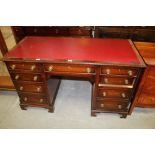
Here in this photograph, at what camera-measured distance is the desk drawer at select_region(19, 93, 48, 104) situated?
193cm

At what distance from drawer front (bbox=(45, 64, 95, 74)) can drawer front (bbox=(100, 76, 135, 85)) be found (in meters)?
0.18

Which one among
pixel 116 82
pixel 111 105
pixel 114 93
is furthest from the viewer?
pixel 111 105

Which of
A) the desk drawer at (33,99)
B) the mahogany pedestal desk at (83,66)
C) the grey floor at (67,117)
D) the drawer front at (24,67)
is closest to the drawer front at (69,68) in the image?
the mahogany pedestal desk at (83,66)

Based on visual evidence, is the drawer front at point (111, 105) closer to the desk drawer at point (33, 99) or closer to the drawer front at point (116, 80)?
the drawer front at point (116, 80)

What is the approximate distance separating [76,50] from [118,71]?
0.54 meters

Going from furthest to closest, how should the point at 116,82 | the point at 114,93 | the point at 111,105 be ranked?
the point at 111,105 → the point at 114,93 → the point at 116,82

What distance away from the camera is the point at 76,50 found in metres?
1.68

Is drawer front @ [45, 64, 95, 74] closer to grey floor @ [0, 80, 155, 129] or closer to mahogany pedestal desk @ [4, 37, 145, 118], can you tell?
mahogany pedestal desk @ [4, 37, 145, 118]

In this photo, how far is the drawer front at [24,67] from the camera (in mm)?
1585

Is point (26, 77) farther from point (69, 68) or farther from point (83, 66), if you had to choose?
point (83, 66)

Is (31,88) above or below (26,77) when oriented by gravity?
below

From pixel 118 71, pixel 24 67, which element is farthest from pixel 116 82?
pixel 24 67

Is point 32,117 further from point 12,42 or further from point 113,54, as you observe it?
point 12,42

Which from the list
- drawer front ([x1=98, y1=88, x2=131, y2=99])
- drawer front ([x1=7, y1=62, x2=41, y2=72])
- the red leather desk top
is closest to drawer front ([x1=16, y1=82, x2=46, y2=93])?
drawer front ([x1=7, y1=62, x2=41, y2=72])
